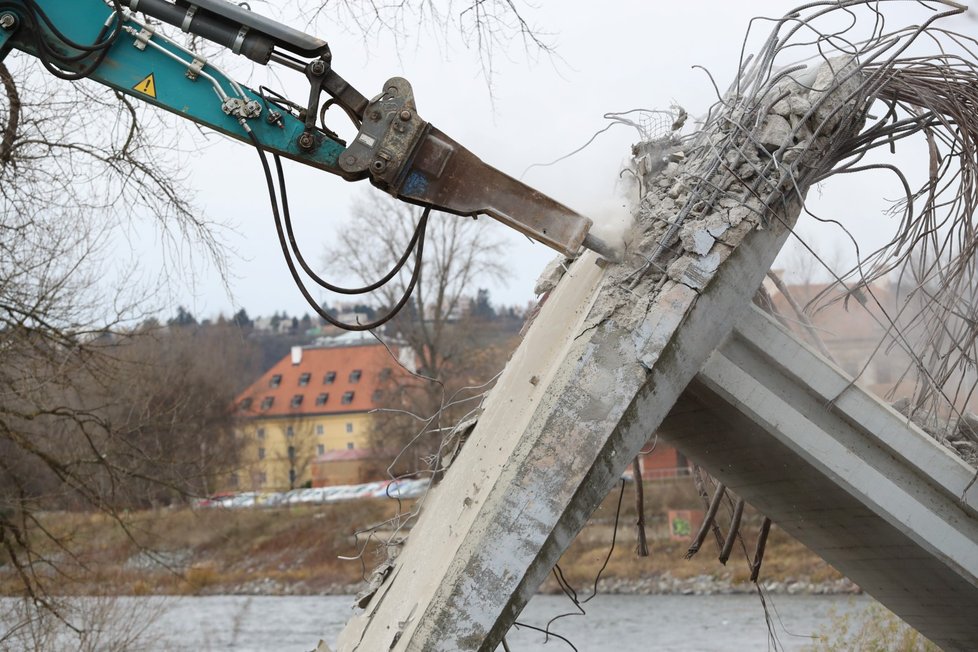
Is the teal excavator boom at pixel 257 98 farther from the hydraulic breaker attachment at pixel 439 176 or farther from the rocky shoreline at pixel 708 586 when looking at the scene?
the rocky shoreline at pixel 708 586

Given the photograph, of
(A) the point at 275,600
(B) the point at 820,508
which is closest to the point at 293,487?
(A) the point at 275,600

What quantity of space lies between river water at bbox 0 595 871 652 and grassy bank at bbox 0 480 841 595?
0.88m

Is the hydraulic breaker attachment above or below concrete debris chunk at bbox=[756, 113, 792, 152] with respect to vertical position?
below

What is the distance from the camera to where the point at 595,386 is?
4.39 meters

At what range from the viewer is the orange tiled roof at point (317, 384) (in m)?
61.8

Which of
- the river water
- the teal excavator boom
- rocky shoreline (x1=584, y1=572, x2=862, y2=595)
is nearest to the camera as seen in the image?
the teal excavator boom

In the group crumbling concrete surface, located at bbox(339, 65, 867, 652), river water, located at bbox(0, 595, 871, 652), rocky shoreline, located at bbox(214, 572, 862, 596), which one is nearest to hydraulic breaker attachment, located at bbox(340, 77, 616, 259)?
crumbling concrete surface, located at bbox(339, 65, 867, 652)

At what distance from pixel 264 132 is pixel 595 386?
165cm

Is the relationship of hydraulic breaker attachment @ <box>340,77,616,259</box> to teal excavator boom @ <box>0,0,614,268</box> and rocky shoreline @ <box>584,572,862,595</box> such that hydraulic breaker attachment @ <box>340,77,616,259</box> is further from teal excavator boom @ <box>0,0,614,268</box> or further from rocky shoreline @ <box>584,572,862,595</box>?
rocky shoreline @ <box>584,572,862,595</box>

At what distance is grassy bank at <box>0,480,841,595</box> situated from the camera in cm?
2388

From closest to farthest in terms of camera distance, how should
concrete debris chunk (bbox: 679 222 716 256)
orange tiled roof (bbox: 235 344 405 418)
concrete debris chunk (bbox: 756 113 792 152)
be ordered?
concrete debris chunk (bbox: 679 222 716 256)
concrete debris chunk (bbox: 756 113 792 152)
orange tiled roof (bbox: 235 344 405 418)

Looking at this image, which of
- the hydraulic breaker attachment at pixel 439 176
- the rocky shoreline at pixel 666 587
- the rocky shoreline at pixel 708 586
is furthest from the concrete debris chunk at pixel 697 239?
the rocky shoreline at pixel 708 586

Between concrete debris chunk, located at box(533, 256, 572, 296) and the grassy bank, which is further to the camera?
the grassy bank

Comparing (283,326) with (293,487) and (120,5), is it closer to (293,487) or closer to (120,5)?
(293,487)
